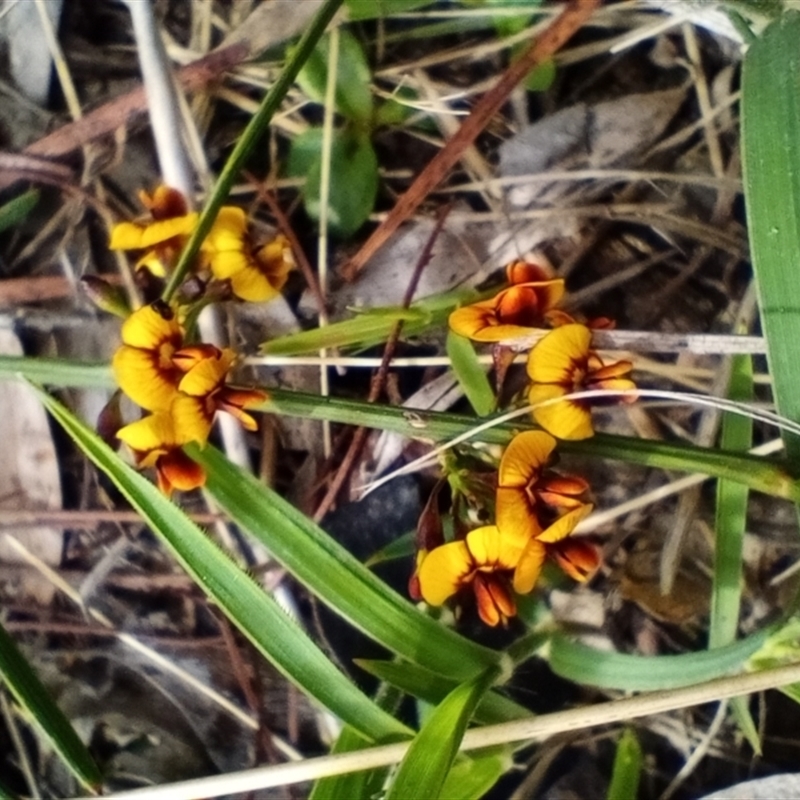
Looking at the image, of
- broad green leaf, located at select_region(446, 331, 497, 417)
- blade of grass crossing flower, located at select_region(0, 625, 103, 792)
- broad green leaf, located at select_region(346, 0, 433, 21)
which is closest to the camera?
blade of grass crossing flower, located at select_region(0, 625, 103, 792)

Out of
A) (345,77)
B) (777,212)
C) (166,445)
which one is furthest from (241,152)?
(777,212)

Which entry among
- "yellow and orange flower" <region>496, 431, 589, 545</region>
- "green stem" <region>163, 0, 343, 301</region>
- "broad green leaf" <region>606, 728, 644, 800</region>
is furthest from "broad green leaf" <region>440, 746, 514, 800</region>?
"green stem" <region>163, 0, 343, 301</region>

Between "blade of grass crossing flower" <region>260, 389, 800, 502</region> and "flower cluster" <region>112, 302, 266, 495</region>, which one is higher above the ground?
"flower cluster" <region>112, 302, 266, 495</region>

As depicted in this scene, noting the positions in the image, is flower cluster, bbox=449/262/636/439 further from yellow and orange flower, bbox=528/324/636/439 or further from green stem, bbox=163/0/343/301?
green stem, bbox=163/0/343/301

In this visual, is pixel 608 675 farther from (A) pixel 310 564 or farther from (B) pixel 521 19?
(B) pixel 521 19

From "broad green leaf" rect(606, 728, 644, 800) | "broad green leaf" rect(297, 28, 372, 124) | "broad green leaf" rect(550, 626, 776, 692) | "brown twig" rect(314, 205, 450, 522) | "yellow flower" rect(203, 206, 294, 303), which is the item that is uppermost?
"broad green leaf" rect(297, 28, 372, 124)

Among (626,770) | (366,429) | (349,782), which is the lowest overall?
(626,770)

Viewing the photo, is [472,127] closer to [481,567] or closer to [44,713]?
[481,567]
